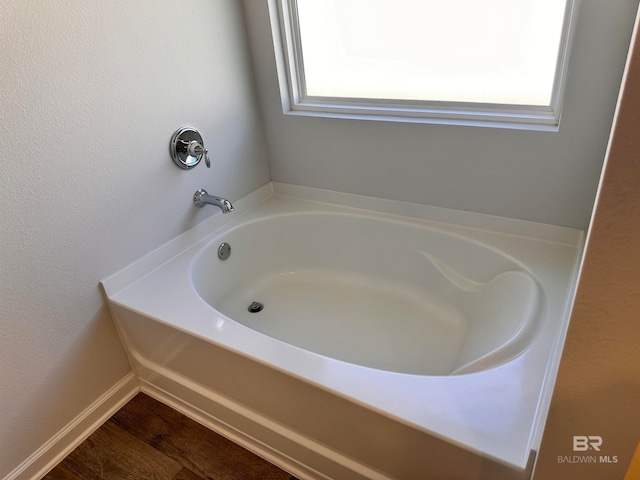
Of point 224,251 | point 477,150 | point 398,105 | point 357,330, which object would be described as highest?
point 398,105

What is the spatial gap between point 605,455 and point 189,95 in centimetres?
168

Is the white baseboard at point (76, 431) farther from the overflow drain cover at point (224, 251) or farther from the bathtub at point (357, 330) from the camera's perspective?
the overflow drain cover at point (224, 251)

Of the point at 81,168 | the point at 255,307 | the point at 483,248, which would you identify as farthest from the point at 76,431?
the point at 483,248

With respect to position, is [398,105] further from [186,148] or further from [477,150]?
[186,148]

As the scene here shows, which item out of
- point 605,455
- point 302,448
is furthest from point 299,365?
point 605,455

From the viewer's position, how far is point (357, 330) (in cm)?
183

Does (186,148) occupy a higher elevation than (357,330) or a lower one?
higher

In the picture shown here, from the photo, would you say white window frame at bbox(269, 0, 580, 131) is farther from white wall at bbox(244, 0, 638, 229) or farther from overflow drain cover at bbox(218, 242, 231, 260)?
overflow drain cover at bbox(218, 242, 231, 260)

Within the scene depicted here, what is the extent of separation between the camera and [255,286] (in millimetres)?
2096

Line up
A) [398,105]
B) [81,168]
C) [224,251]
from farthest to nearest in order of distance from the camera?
[224,251]
[398,105]
[81,168]

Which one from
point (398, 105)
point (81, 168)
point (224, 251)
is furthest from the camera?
point (224, 251)

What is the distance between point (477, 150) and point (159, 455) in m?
1.60

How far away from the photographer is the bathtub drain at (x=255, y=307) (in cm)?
198

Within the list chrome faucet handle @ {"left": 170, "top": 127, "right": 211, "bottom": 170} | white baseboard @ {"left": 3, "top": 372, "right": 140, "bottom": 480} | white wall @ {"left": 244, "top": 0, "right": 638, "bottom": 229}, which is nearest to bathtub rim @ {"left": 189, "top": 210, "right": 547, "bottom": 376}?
white wall @ {"left": 244, "top": 0, "right": 638, "bottom": 229}
